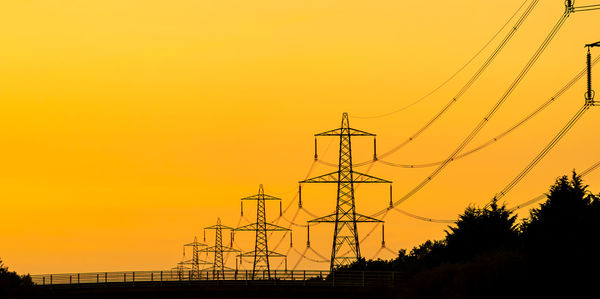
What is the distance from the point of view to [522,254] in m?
111

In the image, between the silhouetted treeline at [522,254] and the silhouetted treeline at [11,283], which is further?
the silhouetted treeline at [11,283]

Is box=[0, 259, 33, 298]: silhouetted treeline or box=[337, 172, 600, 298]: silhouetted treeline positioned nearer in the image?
box=[337, 172, 600, 298]: silhouetted treeline

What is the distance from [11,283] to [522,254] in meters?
54.1

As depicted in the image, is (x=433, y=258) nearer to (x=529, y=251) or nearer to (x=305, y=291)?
(x=305, y=291)

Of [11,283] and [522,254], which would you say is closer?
[522,254]

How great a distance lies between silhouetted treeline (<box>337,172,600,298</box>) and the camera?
10044 cm

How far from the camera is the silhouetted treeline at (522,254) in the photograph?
330ft

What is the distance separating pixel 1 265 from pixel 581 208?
6395 centimetres

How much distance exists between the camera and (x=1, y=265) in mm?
151750

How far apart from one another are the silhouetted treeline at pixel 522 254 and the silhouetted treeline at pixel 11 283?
37378mm

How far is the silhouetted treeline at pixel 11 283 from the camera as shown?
13462 cm

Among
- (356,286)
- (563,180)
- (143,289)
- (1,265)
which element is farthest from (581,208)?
(1,265)

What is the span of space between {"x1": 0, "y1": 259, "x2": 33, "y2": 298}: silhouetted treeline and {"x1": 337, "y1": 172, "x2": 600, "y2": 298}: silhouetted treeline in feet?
123

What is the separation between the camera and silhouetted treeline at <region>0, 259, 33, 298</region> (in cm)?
13462
